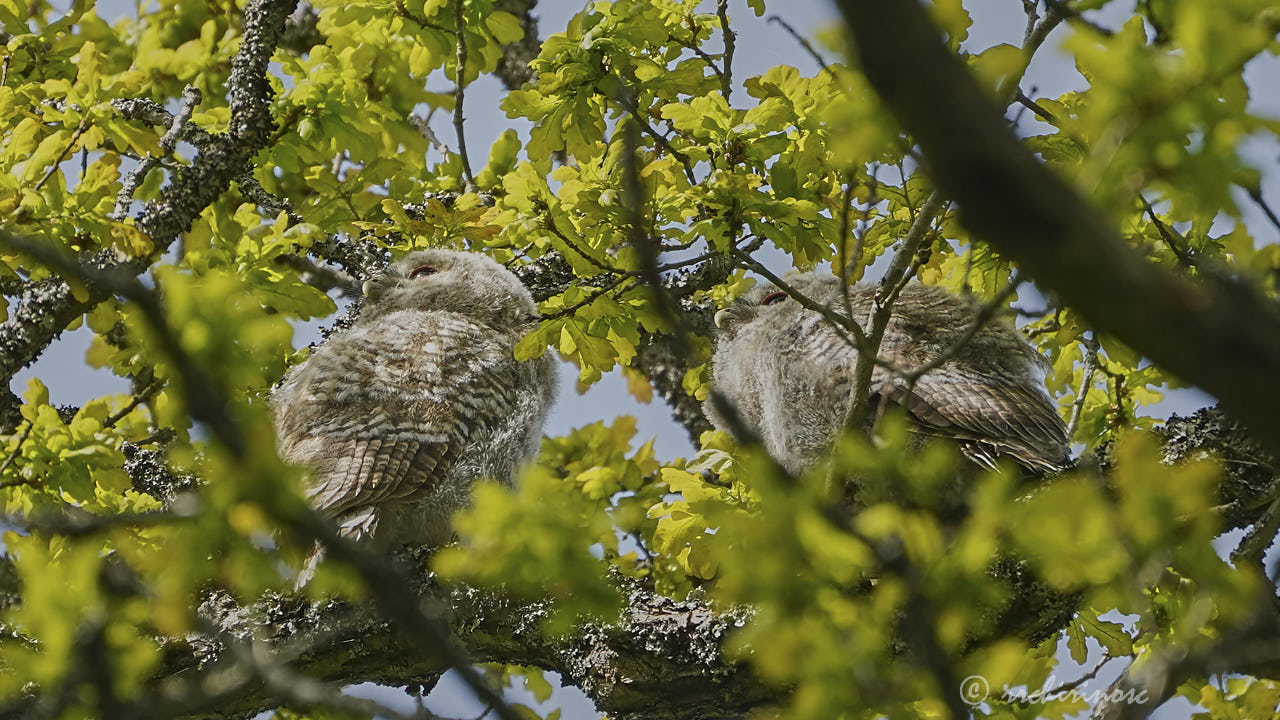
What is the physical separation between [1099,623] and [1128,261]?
3276mm

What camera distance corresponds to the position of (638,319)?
3504mm

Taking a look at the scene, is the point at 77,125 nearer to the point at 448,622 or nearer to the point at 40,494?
the point at 40,494

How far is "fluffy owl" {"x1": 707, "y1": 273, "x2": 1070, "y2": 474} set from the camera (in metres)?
3.61

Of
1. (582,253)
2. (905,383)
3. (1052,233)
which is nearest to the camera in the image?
(1052,233)

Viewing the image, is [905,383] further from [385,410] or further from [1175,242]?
[385,410]

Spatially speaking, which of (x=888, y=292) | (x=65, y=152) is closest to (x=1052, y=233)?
(x=888, y=292)

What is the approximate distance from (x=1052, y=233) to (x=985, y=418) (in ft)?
9.01

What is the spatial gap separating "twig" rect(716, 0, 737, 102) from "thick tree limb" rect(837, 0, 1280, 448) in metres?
3.27

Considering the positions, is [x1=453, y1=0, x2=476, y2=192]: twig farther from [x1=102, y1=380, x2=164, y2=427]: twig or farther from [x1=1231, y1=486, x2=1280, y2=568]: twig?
[x1=1231, y1=486, x2=1280, y2=568]: twig

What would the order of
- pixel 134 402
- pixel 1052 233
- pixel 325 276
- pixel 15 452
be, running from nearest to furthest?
1. pixel 1052 233
2. pixel 15 452
3. pixel 134 402
4. pixel 325 276

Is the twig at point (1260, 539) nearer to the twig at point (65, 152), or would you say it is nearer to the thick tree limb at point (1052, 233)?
the thick tree limb at point (1052, 233)

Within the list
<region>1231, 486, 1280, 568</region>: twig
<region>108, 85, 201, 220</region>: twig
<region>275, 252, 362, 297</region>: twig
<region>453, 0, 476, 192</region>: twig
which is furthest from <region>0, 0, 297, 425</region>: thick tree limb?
<region>1231, 486, 1280, 568</region>: twig

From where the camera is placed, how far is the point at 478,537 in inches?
59.2

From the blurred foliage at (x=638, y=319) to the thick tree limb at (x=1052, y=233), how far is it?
9.1 inches
